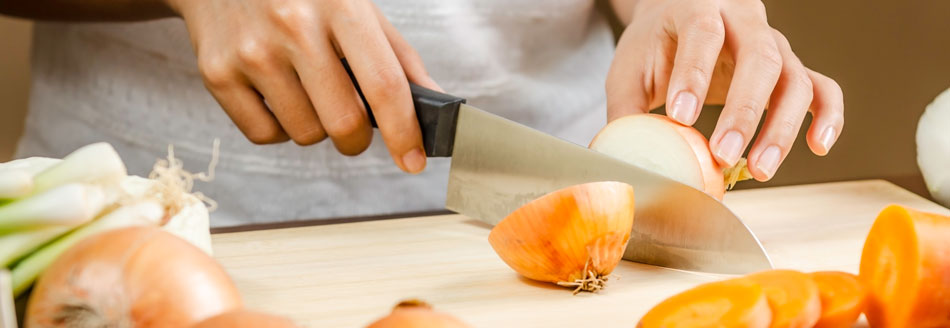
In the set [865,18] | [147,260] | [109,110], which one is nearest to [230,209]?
[109,110]

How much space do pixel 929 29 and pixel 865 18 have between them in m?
0.21

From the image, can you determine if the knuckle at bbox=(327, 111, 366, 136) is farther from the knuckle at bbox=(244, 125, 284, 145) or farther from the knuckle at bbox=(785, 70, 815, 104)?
the knuckle at bbox=(785, 70, 815, 104)

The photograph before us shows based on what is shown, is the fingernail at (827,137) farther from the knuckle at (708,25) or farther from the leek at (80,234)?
the leek at (80,234)

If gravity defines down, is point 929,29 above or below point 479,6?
below

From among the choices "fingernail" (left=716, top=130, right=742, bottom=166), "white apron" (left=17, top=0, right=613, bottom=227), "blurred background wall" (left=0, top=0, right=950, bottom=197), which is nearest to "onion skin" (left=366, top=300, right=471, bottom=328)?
"fingernail" (left=716, top=130, right=742, bottom=166)

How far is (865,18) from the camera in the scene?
2.71 metres

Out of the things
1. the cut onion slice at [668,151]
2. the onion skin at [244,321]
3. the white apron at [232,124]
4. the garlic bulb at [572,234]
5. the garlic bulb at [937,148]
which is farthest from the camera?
the white apron at [232,124]

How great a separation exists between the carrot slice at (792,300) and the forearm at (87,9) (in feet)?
2.66

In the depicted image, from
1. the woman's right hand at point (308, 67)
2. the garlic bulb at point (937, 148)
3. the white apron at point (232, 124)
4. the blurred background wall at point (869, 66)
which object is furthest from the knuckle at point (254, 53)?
the blurred background wall at point (869, 66)

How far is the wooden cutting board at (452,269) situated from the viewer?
86cm

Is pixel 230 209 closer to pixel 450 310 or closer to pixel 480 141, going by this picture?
pixel 480 141

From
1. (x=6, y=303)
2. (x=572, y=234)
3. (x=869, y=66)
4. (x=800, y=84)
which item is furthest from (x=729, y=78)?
(x=869, y=66)

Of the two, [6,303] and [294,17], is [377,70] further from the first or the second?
[6,303]

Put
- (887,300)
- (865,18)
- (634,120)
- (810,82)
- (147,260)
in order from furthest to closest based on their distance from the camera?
(865,18)
(810,82)
(634,120)
(887,300)
(147,260)
